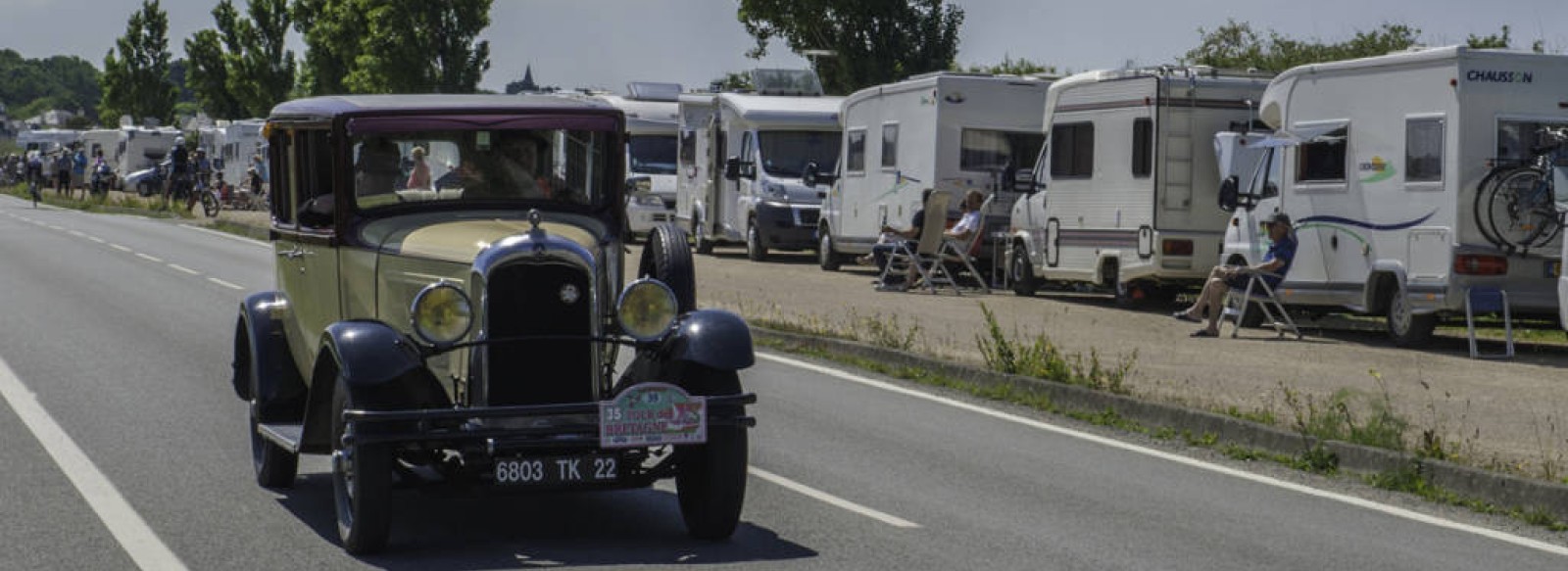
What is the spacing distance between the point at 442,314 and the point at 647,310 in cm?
87

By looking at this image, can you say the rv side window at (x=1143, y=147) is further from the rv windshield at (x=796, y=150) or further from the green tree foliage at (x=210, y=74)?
the green tree foliage at (x=210, y=74)

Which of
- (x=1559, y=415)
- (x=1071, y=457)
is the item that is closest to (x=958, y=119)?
(x=1559, y=415)

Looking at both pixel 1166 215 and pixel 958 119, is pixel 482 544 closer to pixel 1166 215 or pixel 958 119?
pixel 1166 215

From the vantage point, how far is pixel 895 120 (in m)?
31.5

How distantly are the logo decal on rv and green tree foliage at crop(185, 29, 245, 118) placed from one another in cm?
8212

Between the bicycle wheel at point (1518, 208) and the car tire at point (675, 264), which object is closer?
the car tire at point (675, 264)

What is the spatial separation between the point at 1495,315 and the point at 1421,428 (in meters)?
7.71

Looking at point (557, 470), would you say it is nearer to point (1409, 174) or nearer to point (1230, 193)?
point (1409, 174)

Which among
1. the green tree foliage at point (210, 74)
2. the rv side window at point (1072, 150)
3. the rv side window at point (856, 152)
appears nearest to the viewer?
the rv side window at point (1072, 150)

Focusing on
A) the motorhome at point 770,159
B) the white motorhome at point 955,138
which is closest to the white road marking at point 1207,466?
the white motorhome at point 955,138

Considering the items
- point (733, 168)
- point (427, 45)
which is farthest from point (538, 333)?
point (427, 45)

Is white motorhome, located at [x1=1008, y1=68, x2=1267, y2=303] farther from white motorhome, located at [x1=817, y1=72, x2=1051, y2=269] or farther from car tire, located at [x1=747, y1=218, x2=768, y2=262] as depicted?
car tire, located at [x1=747, y1=218, x2=768, y2=262]

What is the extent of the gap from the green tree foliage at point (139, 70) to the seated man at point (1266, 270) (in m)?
94.6

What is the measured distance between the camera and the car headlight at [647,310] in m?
9.49
